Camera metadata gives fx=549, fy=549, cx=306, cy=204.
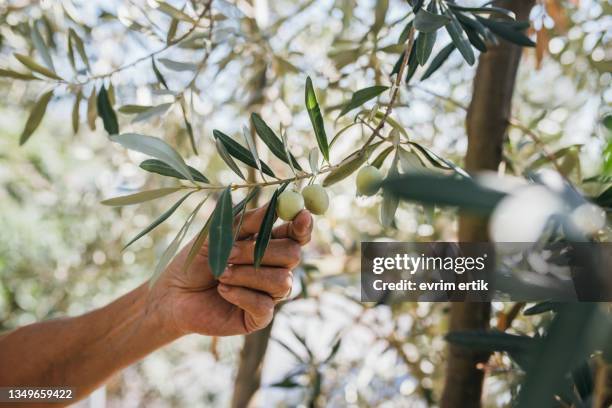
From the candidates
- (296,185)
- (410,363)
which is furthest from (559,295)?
(410,363)

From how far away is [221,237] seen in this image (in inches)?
19.3

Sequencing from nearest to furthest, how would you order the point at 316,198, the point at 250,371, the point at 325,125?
the point at 316,198
the point at 250,371
the point at 325,125

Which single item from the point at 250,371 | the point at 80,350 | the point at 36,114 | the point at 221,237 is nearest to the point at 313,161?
the point at 221,237

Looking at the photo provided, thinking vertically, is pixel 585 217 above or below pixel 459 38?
below

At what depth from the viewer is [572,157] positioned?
42.1 inches

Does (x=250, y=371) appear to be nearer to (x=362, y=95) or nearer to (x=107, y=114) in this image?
(x=107, y=114)

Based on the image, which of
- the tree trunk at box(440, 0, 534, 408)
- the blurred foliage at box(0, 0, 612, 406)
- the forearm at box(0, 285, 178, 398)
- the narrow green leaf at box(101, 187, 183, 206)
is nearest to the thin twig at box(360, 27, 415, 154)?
the blurred foliage at box(0, 0, 612, 406)

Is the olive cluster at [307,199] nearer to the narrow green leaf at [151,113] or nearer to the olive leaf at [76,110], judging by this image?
the narrow green leaf at [151,113]

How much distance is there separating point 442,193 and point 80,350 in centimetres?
105

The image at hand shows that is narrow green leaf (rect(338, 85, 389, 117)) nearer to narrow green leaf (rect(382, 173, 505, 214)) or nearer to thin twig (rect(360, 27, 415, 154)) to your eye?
thin twig (rect(360, 27, 415, 154))

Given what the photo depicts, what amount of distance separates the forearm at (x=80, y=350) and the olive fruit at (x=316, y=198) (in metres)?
0.59

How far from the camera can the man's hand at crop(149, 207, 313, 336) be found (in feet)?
2.41

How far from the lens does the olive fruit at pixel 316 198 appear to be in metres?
0.59

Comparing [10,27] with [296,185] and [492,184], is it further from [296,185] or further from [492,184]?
[492,184]
